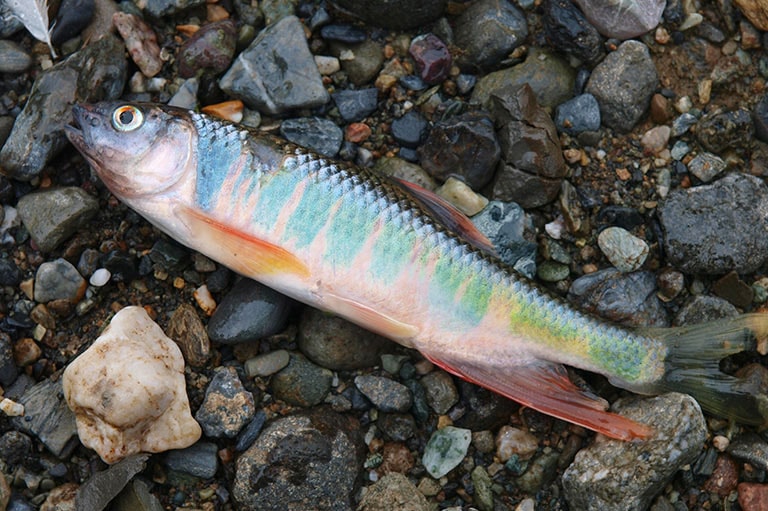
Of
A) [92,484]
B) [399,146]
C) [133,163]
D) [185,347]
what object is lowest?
[92,484]

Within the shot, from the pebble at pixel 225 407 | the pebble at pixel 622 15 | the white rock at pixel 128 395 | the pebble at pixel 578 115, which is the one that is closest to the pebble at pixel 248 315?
the pebble at pixel 225 407

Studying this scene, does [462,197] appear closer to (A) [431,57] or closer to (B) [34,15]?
(A) [431,57]

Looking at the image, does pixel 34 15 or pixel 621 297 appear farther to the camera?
pixel 34 15

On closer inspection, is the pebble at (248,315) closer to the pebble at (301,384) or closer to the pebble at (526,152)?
the pebble at (301,384)

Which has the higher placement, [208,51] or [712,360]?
[208,51]

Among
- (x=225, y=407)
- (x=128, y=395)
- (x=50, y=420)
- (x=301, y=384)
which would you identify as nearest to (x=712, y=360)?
(x=301, y=384)

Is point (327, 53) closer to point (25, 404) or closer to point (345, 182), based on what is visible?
point (345, 182)

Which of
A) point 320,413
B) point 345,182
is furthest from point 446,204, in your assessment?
point 320,413

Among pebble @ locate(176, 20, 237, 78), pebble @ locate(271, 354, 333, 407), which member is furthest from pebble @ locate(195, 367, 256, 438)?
pebble @ locate(176, 20, 237, 78)
